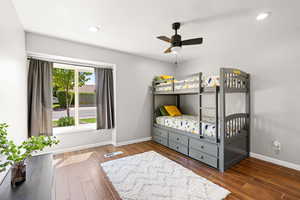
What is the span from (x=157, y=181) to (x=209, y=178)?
0.84 metres

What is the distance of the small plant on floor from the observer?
333cm

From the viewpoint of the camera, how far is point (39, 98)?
2.81m

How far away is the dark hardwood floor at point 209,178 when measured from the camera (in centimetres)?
178

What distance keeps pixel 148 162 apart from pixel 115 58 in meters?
2.61

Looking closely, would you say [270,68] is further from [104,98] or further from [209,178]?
[104,98]

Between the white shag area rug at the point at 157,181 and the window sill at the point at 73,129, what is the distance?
1.25 meters

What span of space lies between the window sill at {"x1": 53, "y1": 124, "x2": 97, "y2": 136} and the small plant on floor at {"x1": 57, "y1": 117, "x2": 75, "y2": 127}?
0.10 metres

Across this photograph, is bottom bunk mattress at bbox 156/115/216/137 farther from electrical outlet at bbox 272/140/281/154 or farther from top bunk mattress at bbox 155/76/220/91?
electrical outlet at bbox 272/140/281/154

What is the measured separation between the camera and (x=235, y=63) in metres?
3.14

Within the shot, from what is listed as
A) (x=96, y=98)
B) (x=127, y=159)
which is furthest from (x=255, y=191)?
(x=96, y=98)

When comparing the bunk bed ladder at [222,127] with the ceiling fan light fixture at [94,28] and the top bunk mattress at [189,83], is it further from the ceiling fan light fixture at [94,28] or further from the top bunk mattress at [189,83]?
the ceiling fan light fixture at [94,28]

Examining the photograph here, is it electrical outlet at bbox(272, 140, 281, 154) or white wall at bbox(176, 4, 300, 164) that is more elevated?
white wall at bbox(176, 4, 300, 164)

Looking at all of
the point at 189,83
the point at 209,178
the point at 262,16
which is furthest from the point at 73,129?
the point at 262,16

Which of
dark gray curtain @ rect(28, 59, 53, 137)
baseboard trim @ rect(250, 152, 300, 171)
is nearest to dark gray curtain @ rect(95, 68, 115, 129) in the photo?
dark gray curtain @ rect(28, 59, 53, 137)
